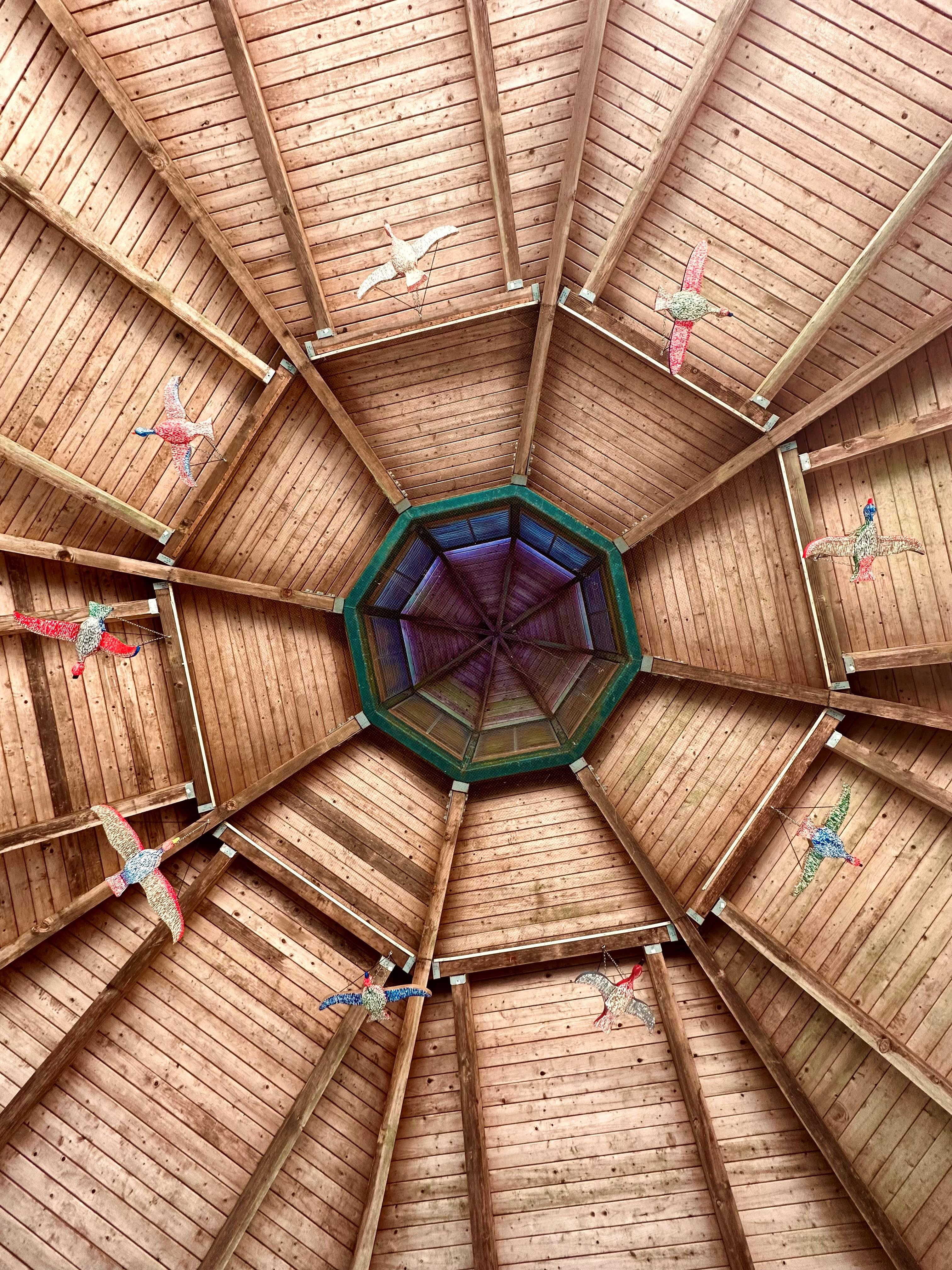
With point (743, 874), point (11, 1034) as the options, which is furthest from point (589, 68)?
point (11, 1034)

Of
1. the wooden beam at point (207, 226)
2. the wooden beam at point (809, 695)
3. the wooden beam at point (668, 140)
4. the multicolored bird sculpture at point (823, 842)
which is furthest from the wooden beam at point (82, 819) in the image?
the wooden beam at point (668, 140)

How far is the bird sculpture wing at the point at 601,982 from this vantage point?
812 cm

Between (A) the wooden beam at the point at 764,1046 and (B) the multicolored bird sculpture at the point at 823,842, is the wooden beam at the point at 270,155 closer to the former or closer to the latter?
(A) the wooden beam at the point at 764,1046

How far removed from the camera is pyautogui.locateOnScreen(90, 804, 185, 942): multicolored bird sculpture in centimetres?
733

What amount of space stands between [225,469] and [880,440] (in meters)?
7.65

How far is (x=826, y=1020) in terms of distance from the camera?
29.2 ft

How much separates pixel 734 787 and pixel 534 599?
5045 mm

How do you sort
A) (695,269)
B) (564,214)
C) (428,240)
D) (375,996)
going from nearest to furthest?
(695,269) < (428,240) < (375,996) < (564,214)

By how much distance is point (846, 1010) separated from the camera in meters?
8.45

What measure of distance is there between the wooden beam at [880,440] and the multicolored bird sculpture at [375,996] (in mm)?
7478

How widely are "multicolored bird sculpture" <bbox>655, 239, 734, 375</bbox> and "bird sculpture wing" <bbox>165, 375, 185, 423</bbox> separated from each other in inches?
182

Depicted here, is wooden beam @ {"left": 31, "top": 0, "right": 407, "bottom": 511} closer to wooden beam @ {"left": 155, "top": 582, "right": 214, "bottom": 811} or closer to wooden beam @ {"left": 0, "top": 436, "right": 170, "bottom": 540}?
wooden beam @ {"left": 0, "top": 436, "right": 170, "bottom": 540}

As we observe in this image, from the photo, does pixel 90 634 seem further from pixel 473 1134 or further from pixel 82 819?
pixel 473 1134

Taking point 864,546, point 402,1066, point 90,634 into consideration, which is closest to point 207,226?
point 90,634
